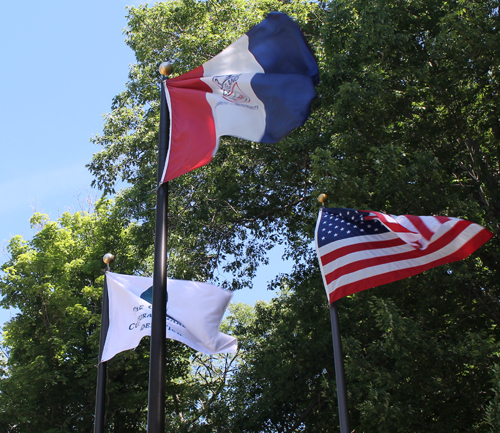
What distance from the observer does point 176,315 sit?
267 inches

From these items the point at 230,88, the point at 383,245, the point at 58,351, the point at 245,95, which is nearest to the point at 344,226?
the point at 383,245

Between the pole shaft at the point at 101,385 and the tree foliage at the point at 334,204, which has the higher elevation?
the tree foliage at the point at 334,204

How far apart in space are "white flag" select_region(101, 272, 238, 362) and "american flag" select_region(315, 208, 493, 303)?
1.84 metres

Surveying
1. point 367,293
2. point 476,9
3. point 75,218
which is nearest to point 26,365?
point 75,218

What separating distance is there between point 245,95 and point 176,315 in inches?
112

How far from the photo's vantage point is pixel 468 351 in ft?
38.3

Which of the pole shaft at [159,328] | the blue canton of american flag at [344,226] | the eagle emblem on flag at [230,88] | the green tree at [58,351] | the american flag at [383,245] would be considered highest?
the green tree at [58,351]

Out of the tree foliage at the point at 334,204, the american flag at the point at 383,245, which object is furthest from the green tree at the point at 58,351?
the american flag at the point at 383,245

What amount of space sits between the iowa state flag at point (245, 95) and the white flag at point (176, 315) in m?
1.89

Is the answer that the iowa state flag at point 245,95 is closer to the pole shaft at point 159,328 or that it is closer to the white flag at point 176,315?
the pole shaft at point 159,328

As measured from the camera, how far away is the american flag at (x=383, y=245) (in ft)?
23.1

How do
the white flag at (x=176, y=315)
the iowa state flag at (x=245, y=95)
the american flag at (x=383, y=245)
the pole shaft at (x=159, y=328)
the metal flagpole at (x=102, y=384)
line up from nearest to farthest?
the pole shaft at (x=159, y=328), the iowa state flag at (x=245, y=95), the white flag at (x=176, y=315), the american flag at (x=383, y=245), the metal flagpole at (x=102, y=384)

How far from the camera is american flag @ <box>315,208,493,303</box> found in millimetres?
7051

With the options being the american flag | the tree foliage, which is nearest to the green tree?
the tree foliage
